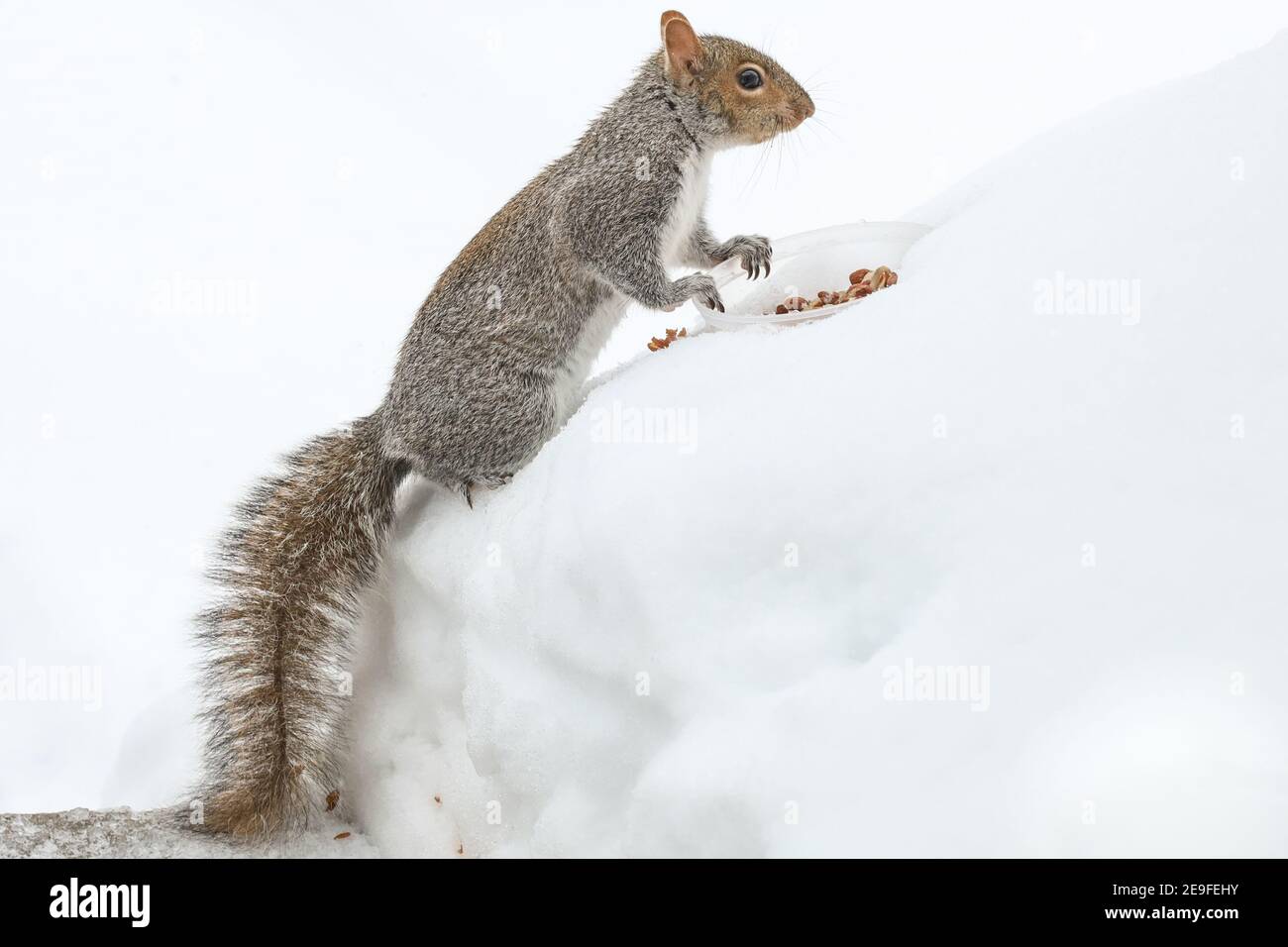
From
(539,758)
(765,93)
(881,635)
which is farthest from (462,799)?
(765,93)

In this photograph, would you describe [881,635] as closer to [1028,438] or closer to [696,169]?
[1028,438]

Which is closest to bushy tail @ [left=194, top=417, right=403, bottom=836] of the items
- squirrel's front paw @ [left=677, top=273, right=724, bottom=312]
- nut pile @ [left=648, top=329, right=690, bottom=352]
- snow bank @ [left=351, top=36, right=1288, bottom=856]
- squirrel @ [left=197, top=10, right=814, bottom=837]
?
squirrel @ [left=197, top=10, right=814, bottom=837]

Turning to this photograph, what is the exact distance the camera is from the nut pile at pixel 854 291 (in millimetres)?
2088

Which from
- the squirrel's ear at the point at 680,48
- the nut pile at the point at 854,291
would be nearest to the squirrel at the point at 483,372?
the squirrel's ear at the point at 680,48

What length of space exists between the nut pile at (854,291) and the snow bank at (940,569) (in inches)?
3.8

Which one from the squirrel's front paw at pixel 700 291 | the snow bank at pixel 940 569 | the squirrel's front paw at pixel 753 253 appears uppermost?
the squirrel's front paw at pixel 753 253

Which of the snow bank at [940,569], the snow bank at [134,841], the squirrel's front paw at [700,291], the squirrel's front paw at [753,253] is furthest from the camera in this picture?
the squirrel's front paw at [753,253]

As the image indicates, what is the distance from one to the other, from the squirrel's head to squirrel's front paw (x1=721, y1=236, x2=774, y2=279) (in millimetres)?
188

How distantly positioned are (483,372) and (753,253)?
58 cm

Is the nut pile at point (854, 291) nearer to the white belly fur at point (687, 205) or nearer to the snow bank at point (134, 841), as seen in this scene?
the white belly fur at point (687, 205)

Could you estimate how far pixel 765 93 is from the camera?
2.30m

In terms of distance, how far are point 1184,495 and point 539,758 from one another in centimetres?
89
